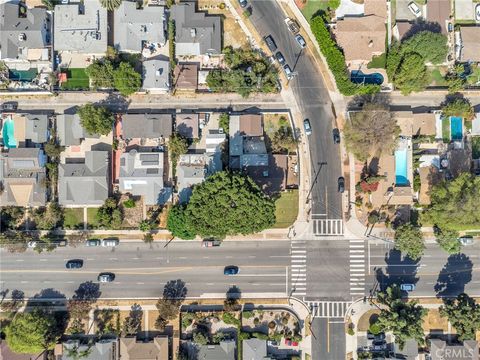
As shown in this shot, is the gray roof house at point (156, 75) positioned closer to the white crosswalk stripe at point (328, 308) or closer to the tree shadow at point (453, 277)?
the white crosswalk stripe at point (328, 308)

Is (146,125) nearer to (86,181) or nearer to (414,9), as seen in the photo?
(86,181)

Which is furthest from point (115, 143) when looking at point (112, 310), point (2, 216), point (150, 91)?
point (112, 310)

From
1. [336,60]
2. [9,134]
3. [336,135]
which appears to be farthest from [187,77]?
[9,134]

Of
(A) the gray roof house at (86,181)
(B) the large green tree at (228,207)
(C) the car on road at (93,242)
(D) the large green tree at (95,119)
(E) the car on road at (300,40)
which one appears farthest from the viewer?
(E) the car on road at (300,40)

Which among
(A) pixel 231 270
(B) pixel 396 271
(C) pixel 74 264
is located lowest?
(B) pixel 396 271

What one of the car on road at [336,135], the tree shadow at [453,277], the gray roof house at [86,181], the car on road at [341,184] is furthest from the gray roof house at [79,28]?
the tree shadow at [453,277]

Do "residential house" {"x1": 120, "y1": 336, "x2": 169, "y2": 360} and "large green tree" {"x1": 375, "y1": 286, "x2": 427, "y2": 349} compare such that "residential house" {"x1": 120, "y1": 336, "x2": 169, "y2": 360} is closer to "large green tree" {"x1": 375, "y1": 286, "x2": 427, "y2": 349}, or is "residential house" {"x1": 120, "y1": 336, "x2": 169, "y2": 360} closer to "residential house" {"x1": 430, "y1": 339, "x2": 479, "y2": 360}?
"large green tree" {"x1": 375, "y1": 286, "x2": 427, "y2": 349}
